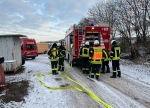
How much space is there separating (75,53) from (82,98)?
598 centimetres

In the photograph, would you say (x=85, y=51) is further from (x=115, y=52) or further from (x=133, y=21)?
(x=133, y=21)

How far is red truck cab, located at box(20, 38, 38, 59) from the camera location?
23352 millimetres

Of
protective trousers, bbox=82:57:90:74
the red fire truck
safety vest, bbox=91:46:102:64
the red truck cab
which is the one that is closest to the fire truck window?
the red truck cab

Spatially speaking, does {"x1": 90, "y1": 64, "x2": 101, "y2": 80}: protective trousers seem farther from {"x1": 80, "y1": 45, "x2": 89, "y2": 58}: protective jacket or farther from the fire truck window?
the fire truck window

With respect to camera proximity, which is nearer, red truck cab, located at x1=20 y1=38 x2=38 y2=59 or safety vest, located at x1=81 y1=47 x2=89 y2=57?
safety vest, located at x1=81 y1=47 x2=89 y2=57

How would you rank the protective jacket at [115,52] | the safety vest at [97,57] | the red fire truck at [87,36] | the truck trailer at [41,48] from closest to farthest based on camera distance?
the safety vest at [97,57] → the protective jacket at [115,52] → the red fire truck at [87,36] → the truck trailer at [41,48]

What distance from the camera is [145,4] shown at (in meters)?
20.5

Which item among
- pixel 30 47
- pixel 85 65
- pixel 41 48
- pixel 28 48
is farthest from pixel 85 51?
pixel 41 48

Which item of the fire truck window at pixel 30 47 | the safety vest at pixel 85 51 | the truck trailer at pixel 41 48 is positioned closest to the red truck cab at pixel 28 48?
the fire truck window at pixel 30 47

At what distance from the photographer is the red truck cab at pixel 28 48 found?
23.4m

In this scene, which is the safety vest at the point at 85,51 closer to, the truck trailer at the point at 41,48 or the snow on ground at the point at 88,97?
the snow on ground at the point at 88,97

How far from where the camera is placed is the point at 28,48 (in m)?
23.8

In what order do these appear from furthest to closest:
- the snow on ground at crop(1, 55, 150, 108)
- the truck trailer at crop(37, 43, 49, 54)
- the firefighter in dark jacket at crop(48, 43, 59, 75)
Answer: the truck trailer at crop(37, 43, 49, 54), the firefighter in dark jacket at crop(48, 43, 59, 75), the snow on ground at crop(1, 55, 150, 108)

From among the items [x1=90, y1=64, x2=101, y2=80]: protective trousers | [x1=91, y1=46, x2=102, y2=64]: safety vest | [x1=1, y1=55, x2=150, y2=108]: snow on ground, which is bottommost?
[x1=1, y1=55, x2=150, y2=108]: snow on ground
